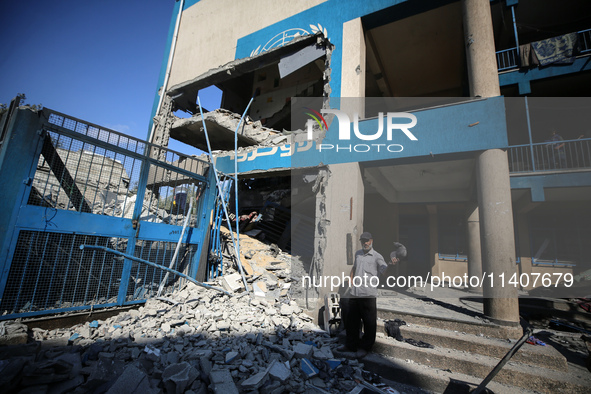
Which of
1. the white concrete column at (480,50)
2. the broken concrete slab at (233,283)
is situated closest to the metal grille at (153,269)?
the broken concrete slab at (233,283)

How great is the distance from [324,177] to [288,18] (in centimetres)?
641

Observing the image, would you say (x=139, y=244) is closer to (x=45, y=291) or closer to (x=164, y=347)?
(x=45, y=291)

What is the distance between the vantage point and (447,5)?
720cm

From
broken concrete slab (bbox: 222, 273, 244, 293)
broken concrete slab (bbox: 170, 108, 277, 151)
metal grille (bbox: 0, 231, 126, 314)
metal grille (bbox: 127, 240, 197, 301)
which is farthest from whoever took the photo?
broken concrete slab (bbox: 170, 108, 277, 151)

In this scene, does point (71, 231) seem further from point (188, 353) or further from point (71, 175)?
point (188, 353)

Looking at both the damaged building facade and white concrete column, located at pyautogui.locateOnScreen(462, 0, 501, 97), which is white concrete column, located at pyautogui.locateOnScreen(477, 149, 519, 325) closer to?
the damaged building facade

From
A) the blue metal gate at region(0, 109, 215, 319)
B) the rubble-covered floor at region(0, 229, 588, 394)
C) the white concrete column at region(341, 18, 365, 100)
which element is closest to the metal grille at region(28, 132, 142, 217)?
the blue metal gate at region(0, 109, 215, 319)

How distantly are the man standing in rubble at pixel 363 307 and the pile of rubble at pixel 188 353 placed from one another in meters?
0.30

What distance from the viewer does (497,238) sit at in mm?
4453

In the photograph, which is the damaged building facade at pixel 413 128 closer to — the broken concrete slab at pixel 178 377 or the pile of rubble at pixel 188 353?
the pile of rubble at pixel 188 353

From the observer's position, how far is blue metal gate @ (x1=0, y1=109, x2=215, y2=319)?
11.8ft

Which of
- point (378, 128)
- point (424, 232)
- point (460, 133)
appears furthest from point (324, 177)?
point (424, 232)

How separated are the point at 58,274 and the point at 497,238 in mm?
7270

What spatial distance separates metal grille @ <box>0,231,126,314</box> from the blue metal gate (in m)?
0.01
